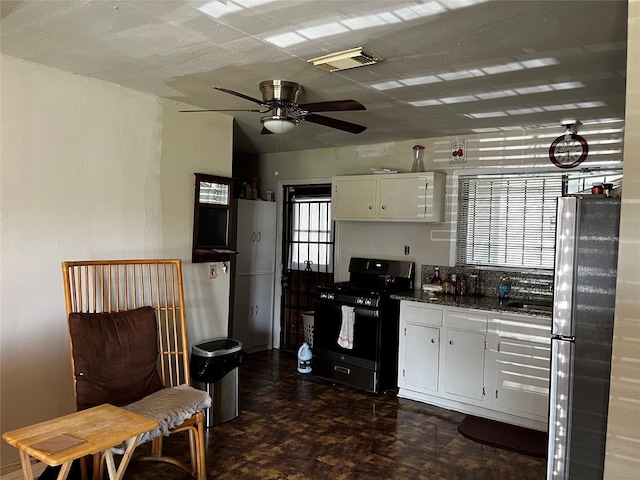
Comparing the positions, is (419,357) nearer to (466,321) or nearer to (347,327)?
(466,321)

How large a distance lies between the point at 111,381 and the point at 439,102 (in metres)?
2.79

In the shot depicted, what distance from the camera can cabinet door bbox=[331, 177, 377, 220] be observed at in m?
4.94

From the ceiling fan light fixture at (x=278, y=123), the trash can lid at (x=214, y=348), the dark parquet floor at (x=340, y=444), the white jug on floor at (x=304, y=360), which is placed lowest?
the dark parquet floor at (x=340, y=444)

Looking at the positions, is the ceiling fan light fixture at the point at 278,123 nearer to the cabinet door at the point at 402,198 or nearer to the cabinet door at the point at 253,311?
the cabinet door at the point at 402,198

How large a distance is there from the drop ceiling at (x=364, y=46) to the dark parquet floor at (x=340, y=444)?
2.39 metres

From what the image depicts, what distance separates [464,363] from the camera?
4055 mm

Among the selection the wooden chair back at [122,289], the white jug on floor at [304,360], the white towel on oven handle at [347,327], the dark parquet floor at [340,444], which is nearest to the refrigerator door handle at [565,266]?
the dark parquet floor at [340,444]

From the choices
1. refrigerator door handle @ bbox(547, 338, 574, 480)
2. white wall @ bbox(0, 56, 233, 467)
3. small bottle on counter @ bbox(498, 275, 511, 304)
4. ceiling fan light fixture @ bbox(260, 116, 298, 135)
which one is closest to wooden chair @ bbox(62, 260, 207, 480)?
white wall @ bbox(0, 56, 233, 467)

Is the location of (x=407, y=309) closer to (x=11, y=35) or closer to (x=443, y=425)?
(x=443, y=425)

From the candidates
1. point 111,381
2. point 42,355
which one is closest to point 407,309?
point 111,381

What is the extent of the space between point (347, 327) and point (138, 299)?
190cm

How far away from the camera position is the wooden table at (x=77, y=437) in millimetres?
1919

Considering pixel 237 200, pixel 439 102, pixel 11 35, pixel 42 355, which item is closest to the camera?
pixel 11 35

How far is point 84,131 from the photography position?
3234 mm
